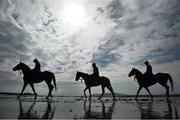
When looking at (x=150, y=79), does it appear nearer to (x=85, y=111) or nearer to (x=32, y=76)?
(x=32, y=76)

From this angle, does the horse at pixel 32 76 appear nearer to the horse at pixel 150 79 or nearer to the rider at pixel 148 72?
the horse at pixel 150 79

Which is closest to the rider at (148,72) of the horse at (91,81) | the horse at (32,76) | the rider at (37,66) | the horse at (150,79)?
the horse at (150,79)

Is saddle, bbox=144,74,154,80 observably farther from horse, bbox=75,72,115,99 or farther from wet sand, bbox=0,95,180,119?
wet sand, bbox=0,95,180,119

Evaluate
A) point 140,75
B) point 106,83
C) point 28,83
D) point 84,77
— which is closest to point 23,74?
point 28,83

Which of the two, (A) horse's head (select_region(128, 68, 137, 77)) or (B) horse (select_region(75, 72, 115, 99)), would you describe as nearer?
(A) horse's head (select_region(128, 68, 137, 77))

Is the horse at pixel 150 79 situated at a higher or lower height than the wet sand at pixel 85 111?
higher

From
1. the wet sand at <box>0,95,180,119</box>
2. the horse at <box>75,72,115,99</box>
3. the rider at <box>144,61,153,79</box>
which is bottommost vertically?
the wet sand at <box>0,95,180,119</box>

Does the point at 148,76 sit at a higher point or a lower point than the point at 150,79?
higher

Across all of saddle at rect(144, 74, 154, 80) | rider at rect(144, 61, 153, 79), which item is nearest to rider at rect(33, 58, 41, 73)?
rider at rect(144, 61, 153, 79)

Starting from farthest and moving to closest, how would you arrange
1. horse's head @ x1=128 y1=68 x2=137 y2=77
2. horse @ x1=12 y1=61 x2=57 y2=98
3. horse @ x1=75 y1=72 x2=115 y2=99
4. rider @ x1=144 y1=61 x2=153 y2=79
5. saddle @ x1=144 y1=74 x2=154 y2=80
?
horse @ x1=75 y1=72 x2=115 y2=99 < horse's head @ x1=128 y1=68 x2=137 y2=77 < saddle @ x1=144 y1=74 x2=154 y2=80 < rider @ x1=144 y1=61 x2=153 y2=79 < horse @ x1=12 y1=61 x2=57 y2=98

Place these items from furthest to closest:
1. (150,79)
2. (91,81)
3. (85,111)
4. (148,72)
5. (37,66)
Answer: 1. (91,81)
2. (150,79)
3. (148,72)
4. (37,66)
5. (85,111)

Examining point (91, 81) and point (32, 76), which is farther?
point (91, 81)

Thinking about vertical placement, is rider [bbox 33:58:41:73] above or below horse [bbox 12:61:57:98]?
above

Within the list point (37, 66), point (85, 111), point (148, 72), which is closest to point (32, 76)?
point (37, 66)
